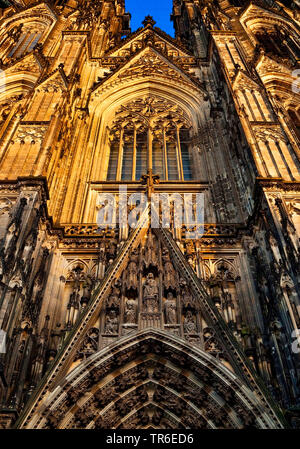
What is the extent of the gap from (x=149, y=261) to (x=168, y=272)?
0.56 m

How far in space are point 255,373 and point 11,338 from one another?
4.46 metres

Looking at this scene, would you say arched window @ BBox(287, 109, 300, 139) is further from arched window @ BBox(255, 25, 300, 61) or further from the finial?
the finial

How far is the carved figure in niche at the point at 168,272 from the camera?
33.1 feet

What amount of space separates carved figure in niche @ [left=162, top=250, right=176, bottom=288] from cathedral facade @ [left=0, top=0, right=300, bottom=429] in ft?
0.15

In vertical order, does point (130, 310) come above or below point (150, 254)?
below

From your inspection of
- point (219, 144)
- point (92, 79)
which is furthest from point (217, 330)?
point (92, 79)

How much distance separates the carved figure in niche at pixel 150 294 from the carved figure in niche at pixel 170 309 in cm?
25

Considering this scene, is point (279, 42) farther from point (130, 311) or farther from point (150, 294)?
point (130, 311)

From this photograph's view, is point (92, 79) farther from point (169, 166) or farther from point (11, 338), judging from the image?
point (11, 338)

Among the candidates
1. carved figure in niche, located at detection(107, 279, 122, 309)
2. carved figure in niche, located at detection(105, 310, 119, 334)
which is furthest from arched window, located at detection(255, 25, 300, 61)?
carved figure in niche, located at detection(105, 310, 119, 334)

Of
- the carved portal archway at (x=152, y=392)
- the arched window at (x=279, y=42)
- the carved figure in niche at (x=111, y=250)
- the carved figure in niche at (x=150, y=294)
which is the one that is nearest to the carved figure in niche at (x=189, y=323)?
the carved portal archway at (x=152, y=392)

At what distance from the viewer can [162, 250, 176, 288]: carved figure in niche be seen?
33.1 ft

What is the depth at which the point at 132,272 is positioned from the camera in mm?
10336

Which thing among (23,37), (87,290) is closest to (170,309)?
(87,290)
